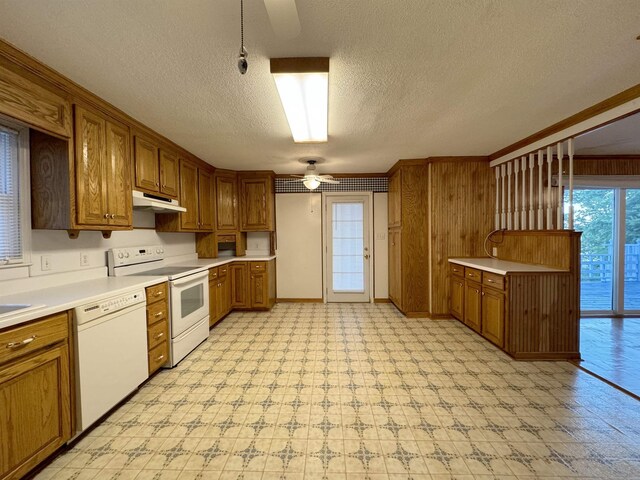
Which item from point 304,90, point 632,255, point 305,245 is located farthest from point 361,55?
point 632,255

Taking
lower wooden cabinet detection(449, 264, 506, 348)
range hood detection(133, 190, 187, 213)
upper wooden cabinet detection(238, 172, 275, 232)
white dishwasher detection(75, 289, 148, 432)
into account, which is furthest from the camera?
upper wooden cabinet detection(238, 172, 275, 232)

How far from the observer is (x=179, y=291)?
2832mm

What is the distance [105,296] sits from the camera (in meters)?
1.91

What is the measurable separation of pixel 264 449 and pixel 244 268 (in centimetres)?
314

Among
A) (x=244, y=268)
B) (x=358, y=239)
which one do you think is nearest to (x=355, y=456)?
(x=244, y=268)

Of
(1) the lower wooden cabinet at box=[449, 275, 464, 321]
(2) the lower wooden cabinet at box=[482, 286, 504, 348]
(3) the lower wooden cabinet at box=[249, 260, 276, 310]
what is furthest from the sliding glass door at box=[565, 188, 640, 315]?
(3) the lower wooden cabinet at box=[249, 260, 276, 310]

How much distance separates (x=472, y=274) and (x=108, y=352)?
3763 millimetres

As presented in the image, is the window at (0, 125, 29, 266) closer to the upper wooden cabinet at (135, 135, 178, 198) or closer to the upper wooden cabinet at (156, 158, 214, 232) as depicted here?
the upper wooden cabinet at (135, 135, 178, 198)

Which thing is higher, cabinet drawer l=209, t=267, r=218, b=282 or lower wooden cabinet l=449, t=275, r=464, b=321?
cabinet drawer l=209, t=267, r=218, b=282

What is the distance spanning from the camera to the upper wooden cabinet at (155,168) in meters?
2.80

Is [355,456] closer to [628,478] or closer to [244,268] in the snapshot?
[628,478]

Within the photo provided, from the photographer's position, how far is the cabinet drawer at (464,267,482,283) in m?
3.33

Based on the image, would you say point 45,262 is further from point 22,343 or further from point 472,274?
point 472,274

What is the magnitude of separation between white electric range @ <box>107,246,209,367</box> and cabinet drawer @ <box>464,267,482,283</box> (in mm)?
3353
